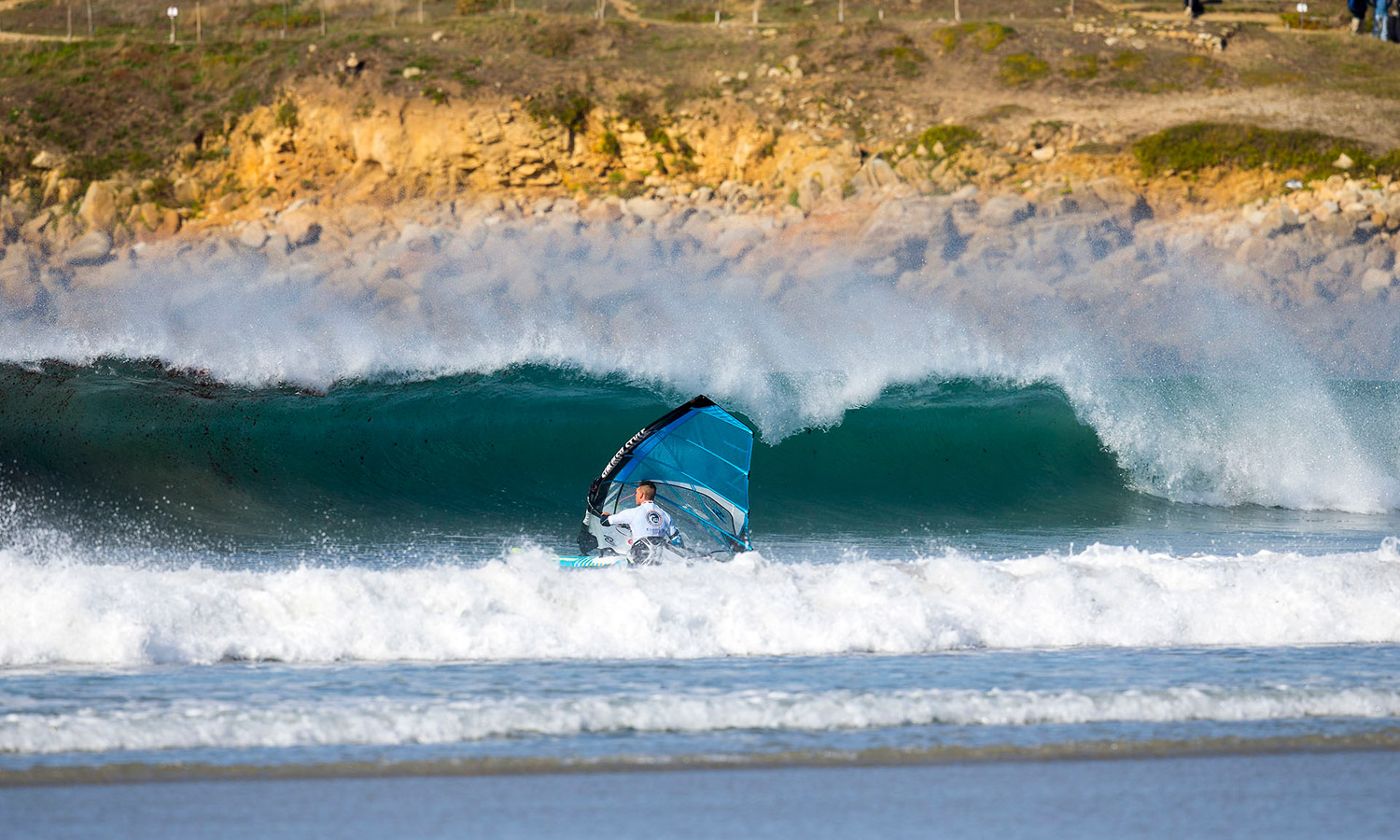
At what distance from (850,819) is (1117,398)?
13252 mm

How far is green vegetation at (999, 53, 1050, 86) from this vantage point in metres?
36.1

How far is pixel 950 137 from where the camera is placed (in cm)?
3459

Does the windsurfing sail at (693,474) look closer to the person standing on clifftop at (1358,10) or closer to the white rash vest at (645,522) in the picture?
the white rash vest at (645,522)

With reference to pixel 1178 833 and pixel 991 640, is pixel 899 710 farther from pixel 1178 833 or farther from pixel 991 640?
pixel 991 640

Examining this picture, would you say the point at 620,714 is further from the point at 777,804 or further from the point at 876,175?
the point at 876,175

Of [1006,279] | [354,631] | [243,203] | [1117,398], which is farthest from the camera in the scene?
[243,203]

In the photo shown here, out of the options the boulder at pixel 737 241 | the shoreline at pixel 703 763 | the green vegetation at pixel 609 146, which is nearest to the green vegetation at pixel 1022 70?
the boulder at pixel 737 241

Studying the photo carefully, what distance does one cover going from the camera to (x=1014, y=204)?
32.7 m

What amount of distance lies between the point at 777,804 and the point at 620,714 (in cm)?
103

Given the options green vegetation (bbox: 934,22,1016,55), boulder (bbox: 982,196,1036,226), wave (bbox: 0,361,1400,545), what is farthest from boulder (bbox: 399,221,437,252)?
wave (bbox: 0,361,1400,545)

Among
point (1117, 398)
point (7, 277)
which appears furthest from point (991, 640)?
point (7, 277)

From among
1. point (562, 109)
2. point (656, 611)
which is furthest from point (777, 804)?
point (562, 109)

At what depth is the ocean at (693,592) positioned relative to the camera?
14.6 ft

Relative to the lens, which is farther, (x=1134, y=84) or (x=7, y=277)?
(x=1134, y=84)
